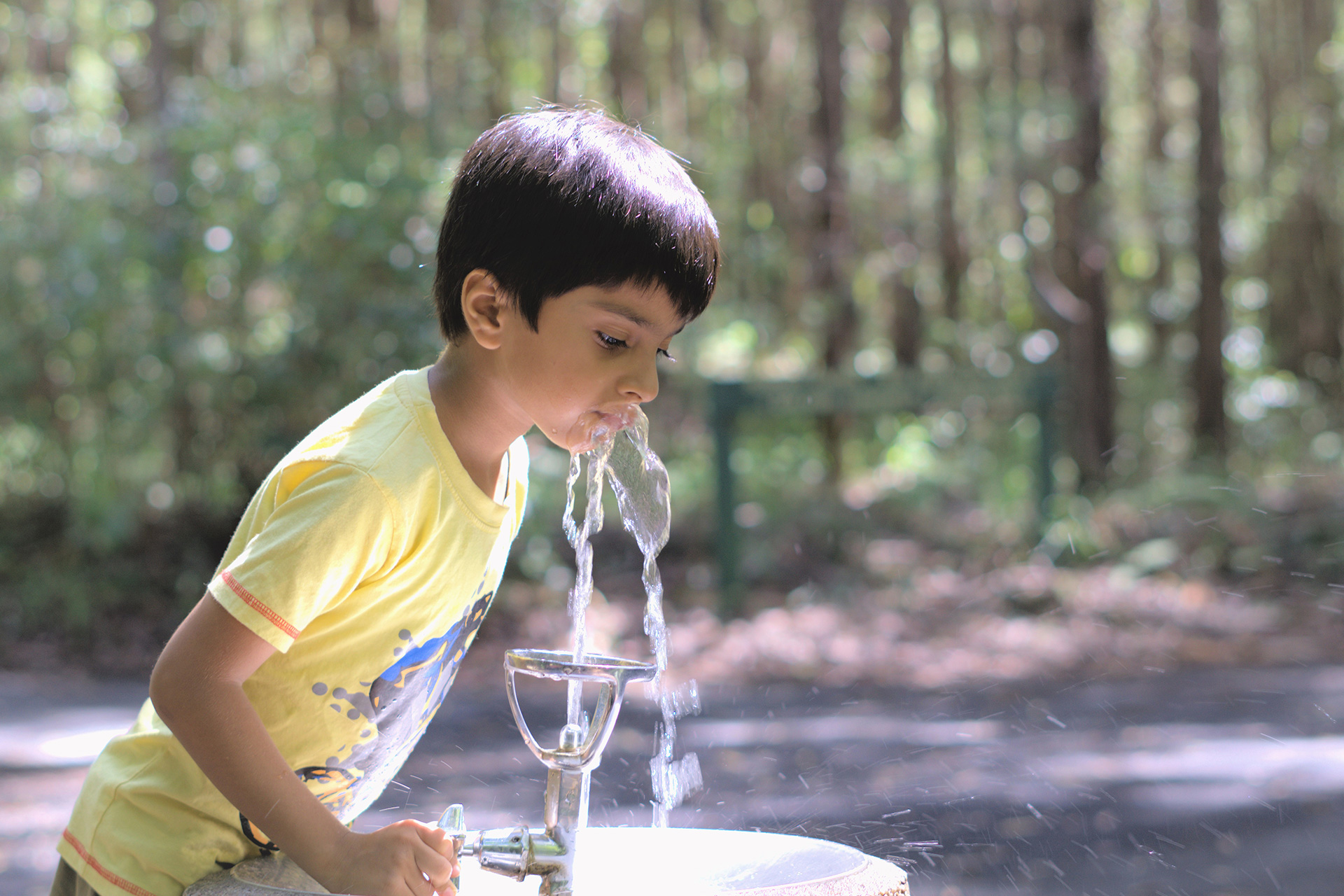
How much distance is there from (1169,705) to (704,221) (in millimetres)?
4592

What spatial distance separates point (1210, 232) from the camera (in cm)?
1127

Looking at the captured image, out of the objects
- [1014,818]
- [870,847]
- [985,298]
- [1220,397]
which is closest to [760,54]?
[985,298]

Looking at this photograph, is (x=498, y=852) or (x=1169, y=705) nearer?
(x=498, y=852)

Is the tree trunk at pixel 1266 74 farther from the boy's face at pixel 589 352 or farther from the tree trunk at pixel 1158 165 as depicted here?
the boy's face at pixel 589 352

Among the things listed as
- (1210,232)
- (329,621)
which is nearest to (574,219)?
(329,621)

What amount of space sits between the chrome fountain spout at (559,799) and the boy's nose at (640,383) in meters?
0.32

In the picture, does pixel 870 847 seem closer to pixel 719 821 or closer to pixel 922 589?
pixel 719 821

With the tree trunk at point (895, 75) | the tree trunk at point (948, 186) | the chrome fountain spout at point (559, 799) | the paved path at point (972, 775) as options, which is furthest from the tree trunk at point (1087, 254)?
the chrome fountain spout at point (559, 799)

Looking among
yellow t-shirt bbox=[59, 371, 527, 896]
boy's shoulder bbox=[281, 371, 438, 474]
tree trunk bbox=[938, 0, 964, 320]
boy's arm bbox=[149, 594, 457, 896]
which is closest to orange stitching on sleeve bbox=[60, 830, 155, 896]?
yellow t-shirt bbox=[59, 371, 527, 896]

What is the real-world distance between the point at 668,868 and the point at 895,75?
1390 centimetres

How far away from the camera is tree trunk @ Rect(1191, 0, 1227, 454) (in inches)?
436

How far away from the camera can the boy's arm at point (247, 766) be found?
1.14 m

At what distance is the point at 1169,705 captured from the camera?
529cm

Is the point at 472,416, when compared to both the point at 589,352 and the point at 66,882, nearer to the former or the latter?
the point at 589,352
